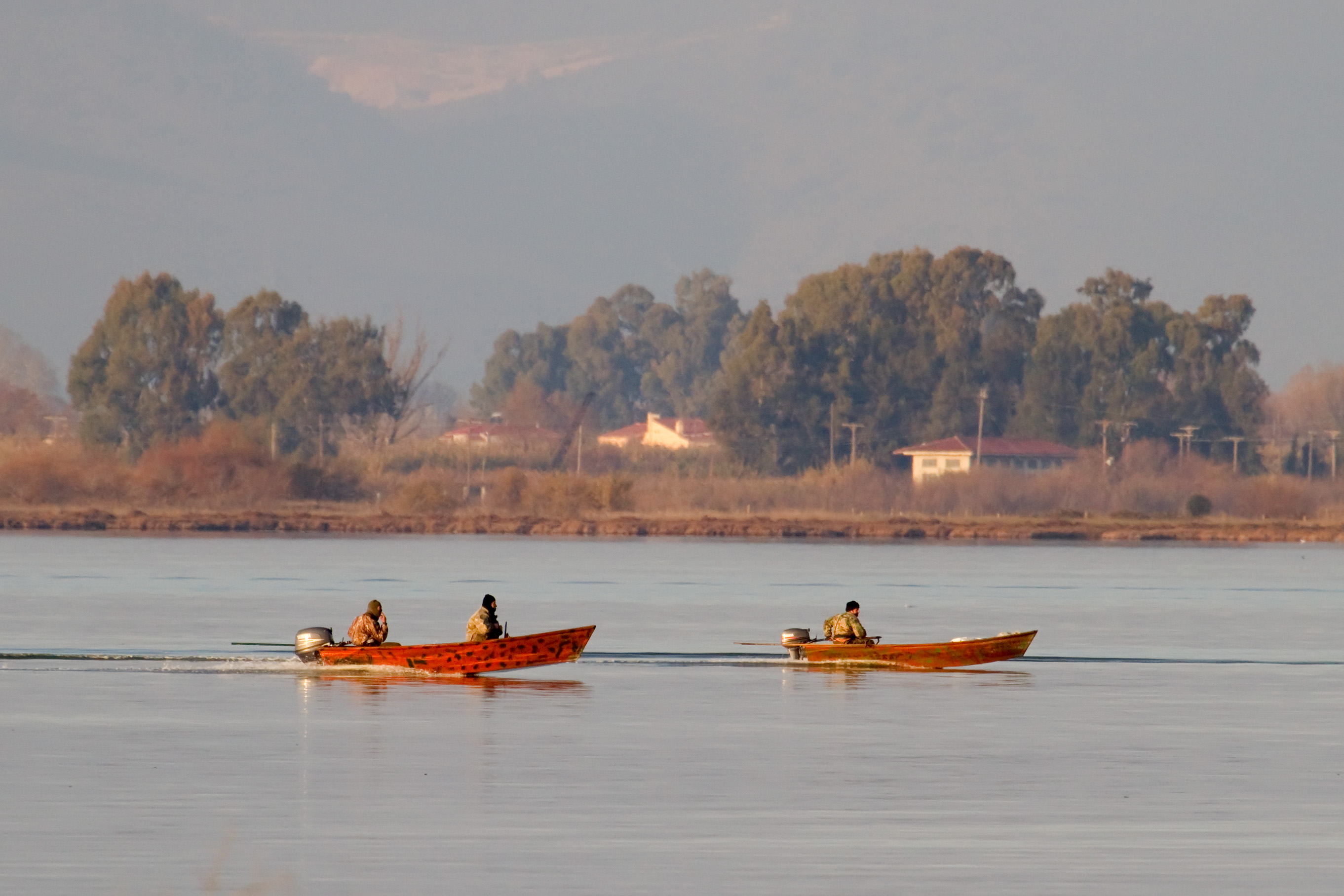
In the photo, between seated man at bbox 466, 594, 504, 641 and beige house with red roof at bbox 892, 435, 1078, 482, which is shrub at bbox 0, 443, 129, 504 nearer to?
beige house with red roof at bbox 892, 435, 1078, 482

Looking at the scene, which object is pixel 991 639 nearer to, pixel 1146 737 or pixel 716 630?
pixel 1146 737

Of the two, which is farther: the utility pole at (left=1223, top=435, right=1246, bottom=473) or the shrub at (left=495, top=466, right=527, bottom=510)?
the utility pole at (left=1223, top=435, right=1246, bottom=473)

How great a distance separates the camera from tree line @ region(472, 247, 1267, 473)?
512ft

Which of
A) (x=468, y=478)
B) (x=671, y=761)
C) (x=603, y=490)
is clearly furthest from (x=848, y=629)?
(x=468, y=478)

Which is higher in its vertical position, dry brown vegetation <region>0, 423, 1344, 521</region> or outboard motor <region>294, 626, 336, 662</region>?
dry brown vegetation <region>0, 423, 1344, 521</region>

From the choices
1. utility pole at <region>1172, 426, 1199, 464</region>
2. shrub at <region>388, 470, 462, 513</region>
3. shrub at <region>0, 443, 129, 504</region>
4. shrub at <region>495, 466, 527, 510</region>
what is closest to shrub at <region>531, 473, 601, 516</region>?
shrub at <region>495, 466, 527, 510</region>

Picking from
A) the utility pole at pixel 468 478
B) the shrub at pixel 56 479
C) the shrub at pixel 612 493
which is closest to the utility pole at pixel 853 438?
the shrub at pixel 612 493

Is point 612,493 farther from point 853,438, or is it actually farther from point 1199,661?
point 1199,661

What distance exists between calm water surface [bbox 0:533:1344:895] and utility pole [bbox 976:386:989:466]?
90.7 meters

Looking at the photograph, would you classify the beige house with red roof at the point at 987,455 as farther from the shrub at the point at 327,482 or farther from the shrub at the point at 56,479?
the shrub at the point at 56,479

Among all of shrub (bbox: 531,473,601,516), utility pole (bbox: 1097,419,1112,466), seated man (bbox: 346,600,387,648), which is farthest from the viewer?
utility pole (bbox: 1097,419,1112,466)

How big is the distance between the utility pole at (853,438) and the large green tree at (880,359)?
0.40m

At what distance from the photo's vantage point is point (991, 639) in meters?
40.0

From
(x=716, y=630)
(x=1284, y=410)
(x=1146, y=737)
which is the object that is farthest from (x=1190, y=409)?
(x=1146, y=737)
